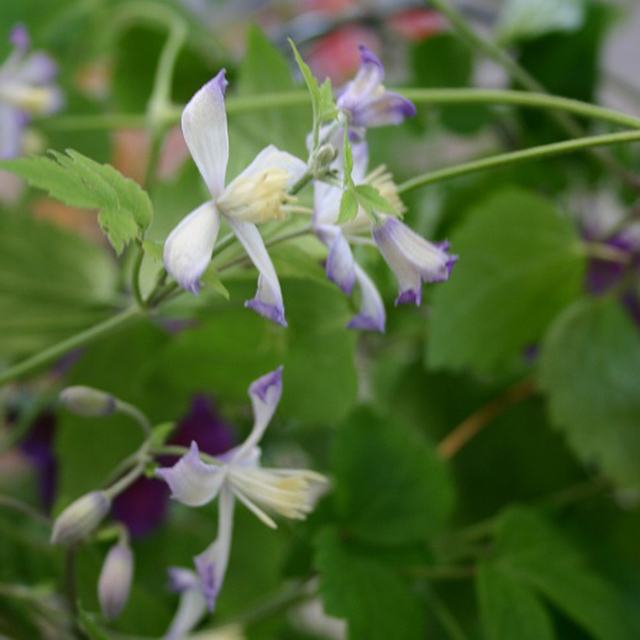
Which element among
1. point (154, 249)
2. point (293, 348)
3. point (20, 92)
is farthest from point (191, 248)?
point (20, 92)

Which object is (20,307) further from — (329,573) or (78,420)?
(329,573)

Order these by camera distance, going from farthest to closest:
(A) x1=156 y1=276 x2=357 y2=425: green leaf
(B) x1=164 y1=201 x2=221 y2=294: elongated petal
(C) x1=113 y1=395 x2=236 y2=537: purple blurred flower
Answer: (C) x1=113 y1=395 x2=236 y2=537: purple blurred flower → (A) x1=156 y1=276 x2=357 y2=425: green leaf → (B) x1=164 y1=201 x2=221 y2=294: elongated petal

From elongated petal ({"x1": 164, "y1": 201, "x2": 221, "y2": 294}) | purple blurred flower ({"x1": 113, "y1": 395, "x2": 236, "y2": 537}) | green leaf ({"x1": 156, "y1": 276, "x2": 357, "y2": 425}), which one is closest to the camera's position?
elongated petal ({"x1": 164, "y1": 201, "x2": 221, "y2": 294})

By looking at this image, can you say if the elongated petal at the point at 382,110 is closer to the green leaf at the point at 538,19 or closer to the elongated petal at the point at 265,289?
the elongated petal at the point at 265,289

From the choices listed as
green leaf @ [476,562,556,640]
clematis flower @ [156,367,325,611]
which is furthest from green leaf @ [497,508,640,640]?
clematis flower @ [156,367,325,611]

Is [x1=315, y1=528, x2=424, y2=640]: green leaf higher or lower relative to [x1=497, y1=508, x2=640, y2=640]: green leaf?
higher

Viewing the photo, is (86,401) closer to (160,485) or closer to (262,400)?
(262,400)

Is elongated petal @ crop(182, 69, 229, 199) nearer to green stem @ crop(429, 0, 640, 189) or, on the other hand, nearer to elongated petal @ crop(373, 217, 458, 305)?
elongated petal @ crop(373, 217, 458, 305)
